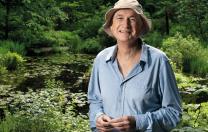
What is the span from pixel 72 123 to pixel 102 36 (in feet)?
51.7

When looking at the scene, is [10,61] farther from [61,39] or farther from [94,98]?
[94,98]

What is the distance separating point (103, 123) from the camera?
7.59 ft

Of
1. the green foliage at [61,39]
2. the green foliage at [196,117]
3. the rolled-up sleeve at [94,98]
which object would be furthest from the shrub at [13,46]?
the rolled-up sleeve at [94,98]

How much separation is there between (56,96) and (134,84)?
653cm

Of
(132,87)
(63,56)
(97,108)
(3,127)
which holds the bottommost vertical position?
(63,56)

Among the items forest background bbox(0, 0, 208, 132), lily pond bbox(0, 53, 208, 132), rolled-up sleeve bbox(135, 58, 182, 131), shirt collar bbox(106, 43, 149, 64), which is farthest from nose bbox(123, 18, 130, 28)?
forest background bbox(0, 0, 208, 132)

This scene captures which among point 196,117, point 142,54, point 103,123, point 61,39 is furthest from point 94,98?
point 61,39

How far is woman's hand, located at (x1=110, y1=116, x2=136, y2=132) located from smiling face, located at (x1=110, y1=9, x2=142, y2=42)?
0.43 m

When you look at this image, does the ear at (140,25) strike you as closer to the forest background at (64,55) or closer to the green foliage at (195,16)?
the forest background at (64,55)

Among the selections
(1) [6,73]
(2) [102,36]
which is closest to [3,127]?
(1) [6,73]

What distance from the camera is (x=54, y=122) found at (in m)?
6.60

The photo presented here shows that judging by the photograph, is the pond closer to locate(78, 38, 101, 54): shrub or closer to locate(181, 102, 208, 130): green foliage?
locate(78, 38, 101, 54): shrub

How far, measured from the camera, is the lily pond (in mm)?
6156

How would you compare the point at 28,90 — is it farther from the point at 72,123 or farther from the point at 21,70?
the point at 72,123
